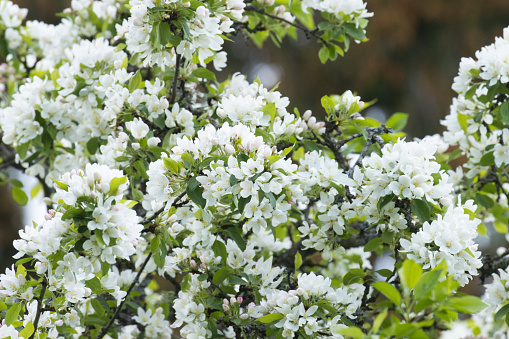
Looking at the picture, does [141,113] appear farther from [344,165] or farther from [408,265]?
[408,265]

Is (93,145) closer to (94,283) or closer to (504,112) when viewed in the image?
(94,283)

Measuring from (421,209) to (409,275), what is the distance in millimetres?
439

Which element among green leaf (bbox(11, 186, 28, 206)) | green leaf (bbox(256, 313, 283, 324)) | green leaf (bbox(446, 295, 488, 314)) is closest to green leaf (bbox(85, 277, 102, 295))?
green leaf (bbox(256, 313, 283, 324))

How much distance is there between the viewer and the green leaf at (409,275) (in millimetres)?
1340

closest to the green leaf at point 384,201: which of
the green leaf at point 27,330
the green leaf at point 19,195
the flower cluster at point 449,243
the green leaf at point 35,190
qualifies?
the flower cluster at point 449,243

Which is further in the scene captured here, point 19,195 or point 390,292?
point 19,195

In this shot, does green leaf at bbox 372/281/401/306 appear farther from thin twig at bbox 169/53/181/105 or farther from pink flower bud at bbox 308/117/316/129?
thin twig at bbox 169/53/181/105

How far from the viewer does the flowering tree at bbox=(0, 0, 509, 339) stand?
1626 millimetres

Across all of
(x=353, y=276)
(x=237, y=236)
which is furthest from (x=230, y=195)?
(x=353, y=276)

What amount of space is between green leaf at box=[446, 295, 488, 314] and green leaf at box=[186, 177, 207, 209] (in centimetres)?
73

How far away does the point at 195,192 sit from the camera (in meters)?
1.69

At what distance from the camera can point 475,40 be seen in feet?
27.2

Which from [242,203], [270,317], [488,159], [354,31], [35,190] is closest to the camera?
[242,203]

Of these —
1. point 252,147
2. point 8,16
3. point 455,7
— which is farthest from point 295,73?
point 252,147
